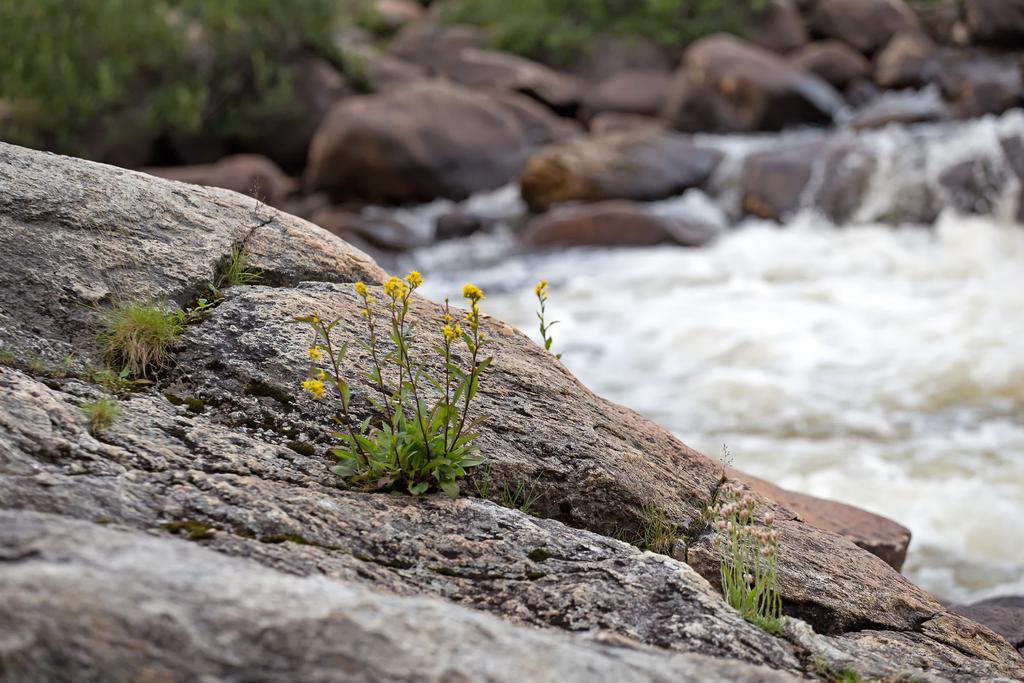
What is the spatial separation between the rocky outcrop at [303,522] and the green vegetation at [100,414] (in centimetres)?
2

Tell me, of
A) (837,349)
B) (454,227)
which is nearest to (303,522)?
(837,349)

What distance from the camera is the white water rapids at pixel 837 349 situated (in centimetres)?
683

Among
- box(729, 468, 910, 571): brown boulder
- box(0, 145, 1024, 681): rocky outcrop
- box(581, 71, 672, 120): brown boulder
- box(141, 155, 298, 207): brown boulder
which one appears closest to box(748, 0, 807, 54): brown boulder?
box(581, 71, 672, 120): brown boulder

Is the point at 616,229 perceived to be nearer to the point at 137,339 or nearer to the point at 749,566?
the point at 749,566

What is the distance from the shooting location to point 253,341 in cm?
331

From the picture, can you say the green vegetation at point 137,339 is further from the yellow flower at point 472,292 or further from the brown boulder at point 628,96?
the brown boulder at point 628,96

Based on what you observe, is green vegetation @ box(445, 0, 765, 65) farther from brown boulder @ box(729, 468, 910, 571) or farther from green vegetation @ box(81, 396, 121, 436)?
green vegetation @ box(81, 396, 121, 436)

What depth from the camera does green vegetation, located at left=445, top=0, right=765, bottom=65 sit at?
23000mm

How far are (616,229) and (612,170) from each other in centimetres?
191

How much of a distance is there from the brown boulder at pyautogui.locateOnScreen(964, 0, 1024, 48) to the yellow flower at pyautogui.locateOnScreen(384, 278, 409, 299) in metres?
20.2

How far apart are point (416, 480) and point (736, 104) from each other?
17.1 m

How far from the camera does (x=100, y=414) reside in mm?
2770

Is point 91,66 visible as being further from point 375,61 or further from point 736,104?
point 736,104

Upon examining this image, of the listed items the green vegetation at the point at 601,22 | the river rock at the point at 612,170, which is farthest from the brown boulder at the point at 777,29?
the river rock at the point at 612,170
